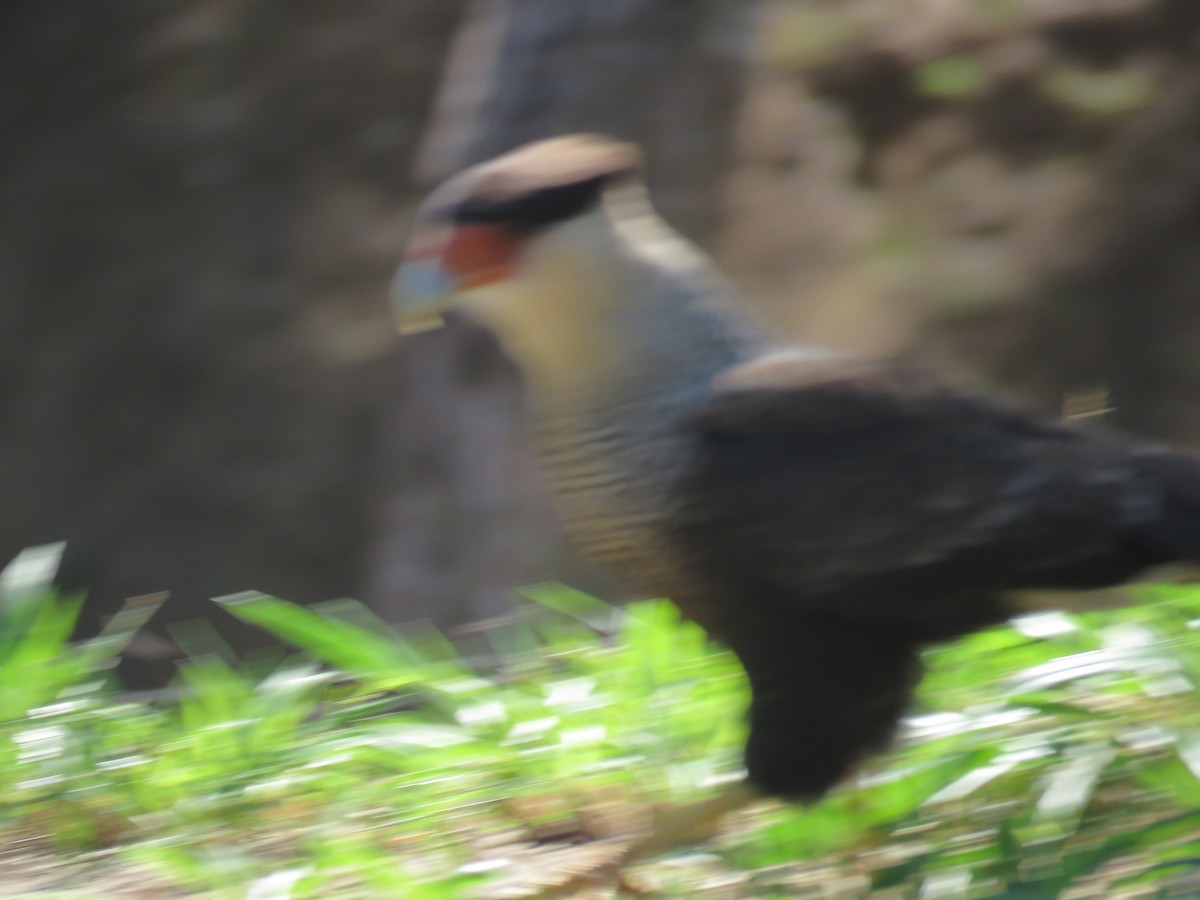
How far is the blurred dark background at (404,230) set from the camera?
186 inches

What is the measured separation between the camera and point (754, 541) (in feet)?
7.97

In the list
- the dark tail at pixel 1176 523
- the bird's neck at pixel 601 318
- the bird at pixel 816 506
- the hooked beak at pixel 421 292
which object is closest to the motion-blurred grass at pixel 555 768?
the bird at pixel 816 506

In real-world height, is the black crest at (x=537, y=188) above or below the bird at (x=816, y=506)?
above

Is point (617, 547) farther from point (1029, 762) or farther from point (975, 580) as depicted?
point (1029, 762)

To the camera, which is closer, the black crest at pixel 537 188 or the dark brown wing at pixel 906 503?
the dark brown wing at pixel 906 503

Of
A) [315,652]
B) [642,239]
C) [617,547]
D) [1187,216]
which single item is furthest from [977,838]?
[1187,216]

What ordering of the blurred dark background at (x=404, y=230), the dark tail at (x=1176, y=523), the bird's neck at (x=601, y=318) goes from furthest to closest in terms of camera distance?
the blurred dark background at (x=404, y=230)
the bird's neck at (x=601, y=318)
the dark tail at (x=1176, y=523)

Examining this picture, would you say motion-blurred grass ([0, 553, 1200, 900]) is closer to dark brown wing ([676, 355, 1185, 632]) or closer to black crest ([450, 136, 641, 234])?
dark brown wing ([676, 355, 1185, 632])

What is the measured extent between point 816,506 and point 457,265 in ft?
2.52

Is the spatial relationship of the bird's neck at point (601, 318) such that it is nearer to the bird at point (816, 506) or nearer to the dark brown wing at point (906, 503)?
the bird at point (816, 506)

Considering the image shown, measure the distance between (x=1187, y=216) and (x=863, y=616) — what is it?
4.59 metres

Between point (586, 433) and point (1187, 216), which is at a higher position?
point (586, 433)

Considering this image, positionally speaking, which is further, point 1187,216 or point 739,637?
point 1187,216

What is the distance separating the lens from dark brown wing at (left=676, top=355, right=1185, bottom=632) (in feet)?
7.86
